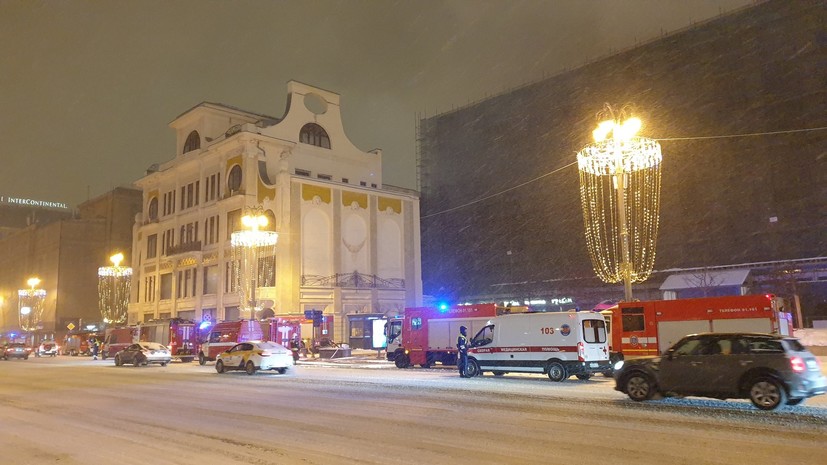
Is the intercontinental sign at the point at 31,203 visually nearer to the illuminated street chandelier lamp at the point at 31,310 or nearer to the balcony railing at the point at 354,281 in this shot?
the illuminated street chandelier lamp at the point at 31,310

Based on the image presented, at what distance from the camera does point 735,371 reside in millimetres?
12047

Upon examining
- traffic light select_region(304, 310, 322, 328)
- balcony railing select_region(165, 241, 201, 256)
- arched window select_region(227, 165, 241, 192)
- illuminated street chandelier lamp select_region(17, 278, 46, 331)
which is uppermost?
arched window select_region(227, 165, 241, 192)

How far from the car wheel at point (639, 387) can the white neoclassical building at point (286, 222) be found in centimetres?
3280

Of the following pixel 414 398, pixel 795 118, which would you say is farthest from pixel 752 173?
pixel 414 398

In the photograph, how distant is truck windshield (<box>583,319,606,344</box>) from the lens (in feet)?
63.2

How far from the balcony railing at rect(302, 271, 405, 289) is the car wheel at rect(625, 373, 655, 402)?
3466 cm

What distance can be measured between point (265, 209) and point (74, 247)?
44774 mm

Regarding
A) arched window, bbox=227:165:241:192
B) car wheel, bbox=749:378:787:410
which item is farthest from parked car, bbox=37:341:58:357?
car wheel, bbox=749:378:787:410

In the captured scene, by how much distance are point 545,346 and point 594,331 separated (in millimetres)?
1657

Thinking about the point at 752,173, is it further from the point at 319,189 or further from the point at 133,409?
the point at 133,409

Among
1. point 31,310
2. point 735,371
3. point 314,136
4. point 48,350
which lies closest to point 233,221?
point 314,136

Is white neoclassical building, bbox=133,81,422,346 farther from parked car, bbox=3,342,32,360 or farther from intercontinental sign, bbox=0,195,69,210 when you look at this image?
intercontinental sign, bbox=0,195,69,210

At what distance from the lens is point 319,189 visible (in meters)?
47.8

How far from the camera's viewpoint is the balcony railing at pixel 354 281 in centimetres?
4616
